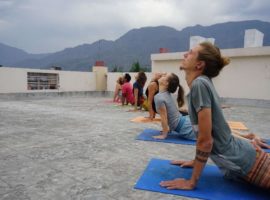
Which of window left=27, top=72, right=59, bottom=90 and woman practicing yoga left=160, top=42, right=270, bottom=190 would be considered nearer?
woman practicing yoga left=160, top=42, right=270, bottom=190

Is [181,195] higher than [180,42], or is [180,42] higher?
[180,42]

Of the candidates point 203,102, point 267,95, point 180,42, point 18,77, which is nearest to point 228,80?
point 267,95

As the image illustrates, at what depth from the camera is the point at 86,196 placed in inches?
80.5

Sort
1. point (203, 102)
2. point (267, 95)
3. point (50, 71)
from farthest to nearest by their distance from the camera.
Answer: point (50, 71), point (267, 95), point (203, 102)

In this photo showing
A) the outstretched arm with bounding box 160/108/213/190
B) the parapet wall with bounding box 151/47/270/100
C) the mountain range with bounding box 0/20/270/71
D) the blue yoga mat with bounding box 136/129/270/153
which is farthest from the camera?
the mountain range with bounding box 0/20/270/71

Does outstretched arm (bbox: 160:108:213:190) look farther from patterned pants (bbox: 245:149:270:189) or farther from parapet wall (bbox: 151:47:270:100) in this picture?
parapet wall (bbox: 151:47:270:100)

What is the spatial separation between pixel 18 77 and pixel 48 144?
10.5 metres

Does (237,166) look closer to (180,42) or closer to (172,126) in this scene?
(172,126)

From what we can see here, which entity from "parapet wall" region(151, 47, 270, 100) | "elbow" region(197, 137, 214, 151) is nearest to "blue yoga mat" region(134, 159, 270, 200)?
"elbow" region(197, 137, 214, 151)

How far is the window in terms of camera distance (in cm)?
1370

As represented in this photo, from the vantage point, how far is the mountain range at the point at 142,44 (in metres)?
106

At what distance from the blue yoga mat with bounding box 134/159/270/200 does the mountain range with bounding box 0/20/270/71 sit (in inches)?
3614

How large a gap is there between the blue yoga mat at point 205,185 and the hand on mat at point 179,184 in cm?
3

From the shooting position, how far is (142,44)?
129125 millimetres
